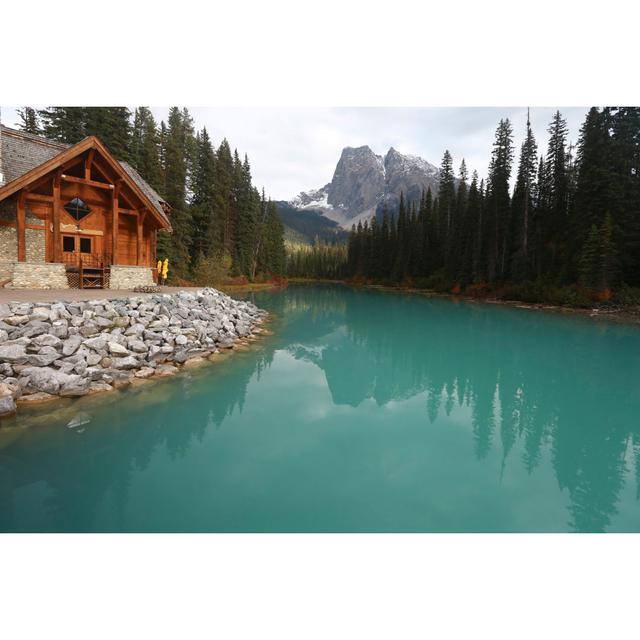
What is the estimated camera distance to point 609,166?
103 ft

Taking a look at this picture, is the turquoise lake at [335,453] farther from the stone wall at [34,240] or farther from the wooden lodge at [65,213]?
A: the stone wall at [34,240]

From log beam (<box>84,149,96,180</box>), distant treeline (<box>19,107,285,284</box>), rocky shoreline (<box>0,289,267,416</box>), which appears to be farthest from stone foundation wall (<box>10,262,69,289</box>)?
distant treeline (<box>19,107,285,284</box>)

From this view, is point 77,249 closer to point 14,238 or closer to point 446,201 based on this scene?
point 14,238

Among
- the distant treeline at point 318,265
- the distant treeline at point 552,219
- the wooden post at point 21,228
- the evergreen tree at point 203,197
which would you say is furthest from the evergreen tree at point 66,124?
the distant treeline at point 318,265

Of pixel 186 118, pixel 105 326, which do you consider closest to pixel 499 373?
pixel 105 326

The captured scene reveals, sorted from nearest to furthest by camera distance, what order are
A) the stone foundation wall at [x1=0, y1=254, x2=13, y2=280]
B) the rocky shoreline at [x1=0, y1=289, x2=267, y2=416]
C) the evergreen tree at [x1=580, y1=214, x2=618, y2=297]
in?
the rocky shoreline at [x1=0, y1=289, x2=267, y2=416] → the stone foundation wall at [x1=0, y1=254, x2=13, y2=280] → the evergreen tree at [x1=580, y1=214, x2=618, y2=297]

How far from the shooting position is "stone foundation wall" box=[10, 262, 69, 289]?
14.2 m

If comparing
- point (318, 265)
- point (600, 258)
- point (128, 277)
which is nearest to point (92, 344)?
point (128, 277)

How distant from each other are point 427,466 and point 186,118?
5171 centimetres

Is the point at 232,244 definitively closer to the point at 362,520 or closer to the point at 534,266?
the point at 534,266

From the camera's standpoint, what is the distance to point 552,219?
3847 cm

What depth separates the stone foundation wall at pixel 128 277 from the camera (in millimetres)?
16469

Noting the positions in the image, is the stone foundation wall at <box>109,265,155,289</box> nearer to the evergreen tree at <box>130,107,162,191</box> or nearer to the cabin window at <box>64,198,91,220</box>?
the cabin window at <box>64,198,91,220</box>

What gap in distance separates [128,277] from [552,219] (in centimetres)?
4236
